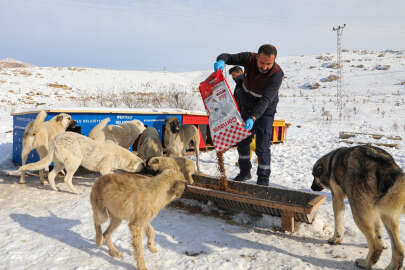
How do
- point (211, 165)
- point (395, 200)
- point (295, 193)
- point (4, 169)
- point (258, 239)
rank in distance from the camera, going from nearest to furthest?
point (395, 200), point (258, 239), point (295, 193), point (4, 169), point (211, 165)

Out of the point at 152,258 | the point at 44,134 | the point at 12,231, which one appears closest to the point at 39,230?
the point at 12,231

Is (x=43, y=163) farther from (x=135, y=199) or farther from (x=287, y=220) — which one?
(x=287, y=220)

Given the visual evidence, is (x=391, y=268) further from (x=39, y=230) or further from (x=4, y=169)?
(x=4, y=169)

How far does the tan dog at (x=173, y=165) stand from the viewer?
5.48 metres

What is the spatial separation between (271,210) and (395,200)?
5.22 feet

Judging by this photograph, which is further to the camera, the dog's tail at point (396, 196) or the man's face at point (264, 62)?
the man's face at point (264, 62)

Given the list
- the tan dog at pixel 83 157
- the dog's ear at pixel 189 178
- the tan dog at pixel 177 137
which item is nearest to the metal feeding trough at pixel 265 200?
the dog's ear at pixel 189 178

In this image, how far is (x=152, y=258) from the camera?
3.31 metres

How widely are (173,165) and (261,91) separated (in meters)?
2.13

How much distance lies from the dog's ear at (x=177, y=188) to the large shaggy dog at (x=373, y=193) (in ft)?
6.10

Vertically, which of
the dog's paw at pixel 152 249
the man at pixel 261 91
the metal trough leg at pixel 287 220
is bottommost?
the dog's paw at pixel 152 249

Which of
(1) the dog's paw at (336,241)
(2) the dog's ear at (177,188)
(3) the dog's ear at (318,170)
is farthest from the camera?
(3) the dog's ear at (318,170)

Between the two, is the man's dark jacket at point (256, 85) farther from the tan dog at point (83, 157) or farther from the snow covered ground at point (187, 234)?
the tan dog at point (83, 157)

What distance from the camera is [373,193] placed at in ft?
9.87
